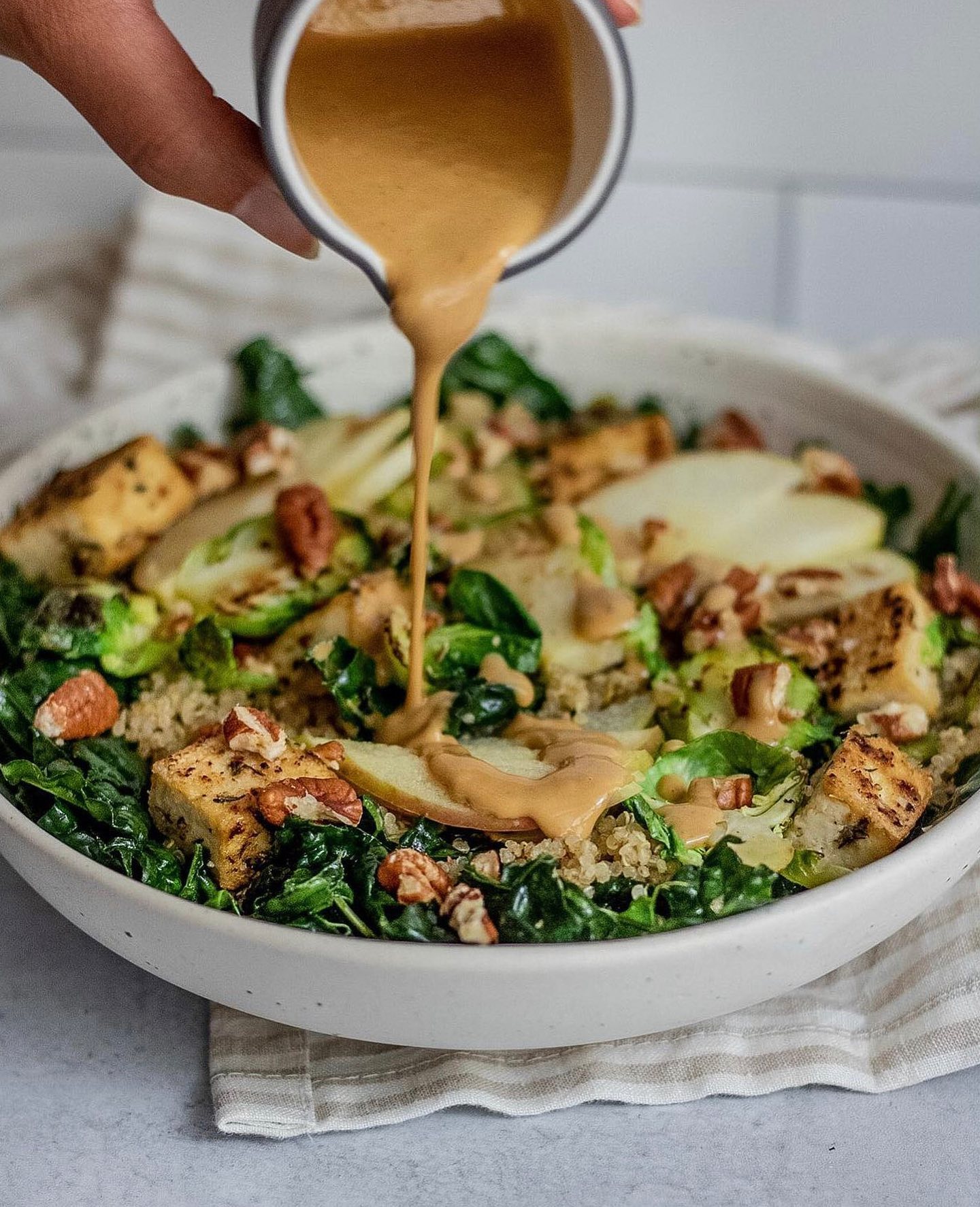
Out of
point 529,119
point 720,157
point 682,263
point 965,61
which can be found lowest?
point 682,263

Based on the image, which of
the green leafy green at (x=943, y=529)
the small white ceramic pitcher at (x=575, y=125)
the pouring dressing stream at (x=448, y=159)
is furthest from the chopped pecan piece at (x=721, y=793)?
the green leafy green at (x=943, y=529)

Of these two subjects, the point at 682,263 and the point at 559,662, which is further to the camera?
the point at 682,263

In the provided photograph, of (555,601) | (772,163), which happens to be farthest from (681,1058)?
(772,163)

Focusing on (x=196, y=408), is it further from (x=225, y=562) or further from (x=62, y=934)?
(x=62, y=934)

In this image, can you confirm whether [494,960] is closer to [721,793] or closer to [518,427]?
[721,793]

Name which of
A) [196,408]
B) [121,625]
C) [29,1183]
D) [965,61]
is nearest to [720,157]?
[965,61]

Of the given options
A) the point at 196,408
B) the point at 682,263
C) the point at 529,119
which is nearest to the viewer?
the point at 529,119

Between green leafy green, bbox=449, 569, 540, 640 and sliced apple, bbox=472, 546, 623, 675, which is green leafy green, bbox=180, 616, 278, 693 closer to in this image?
green leafy green, bbox=449, 569, 540, 640
